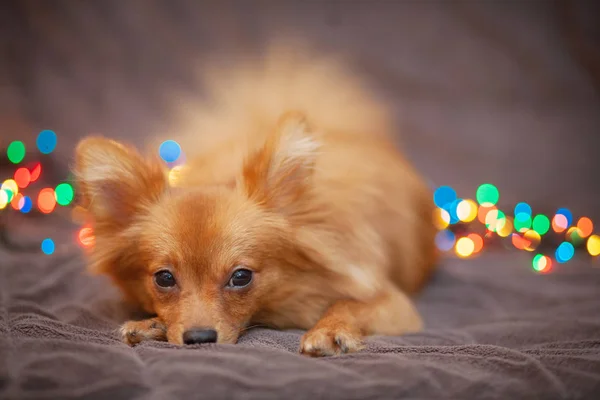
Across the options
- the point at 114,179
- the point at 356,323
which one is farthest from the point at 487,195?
the point at 114,179

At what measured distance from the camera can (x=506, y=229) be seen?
3787 mm

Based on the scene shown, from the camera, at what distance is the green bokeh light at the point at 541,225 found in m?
3.75

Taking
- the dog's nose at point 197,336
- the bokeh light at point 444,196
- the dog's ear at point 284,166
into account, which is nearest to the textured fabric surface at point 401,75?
the bokeh light at point 444,196

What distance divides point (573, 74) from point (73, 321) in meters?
3.47

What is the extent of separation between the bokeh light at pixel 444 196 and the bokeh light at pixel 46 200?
98.3 inches

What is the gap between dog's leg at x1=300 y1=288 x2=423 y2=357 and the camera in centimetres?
188

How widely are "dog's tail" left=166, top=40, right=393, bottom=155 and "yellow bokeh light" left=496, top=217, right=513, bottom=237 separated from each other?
37.9 inches

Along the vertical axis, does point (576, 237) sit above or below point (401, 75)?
below

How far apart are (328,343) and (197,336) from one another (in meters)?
0.41

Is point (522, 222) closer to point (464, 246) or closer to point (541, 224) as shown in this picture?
point (541, 224)

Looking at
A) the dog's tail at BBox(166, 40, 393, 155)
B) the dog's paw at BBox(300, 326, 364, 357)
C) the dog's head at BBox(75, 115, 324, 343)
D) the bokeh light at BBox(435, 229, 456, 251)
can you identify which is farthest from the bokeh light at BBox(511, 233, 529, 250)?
the dog's paw at BBox(300, 326, 364, 357)

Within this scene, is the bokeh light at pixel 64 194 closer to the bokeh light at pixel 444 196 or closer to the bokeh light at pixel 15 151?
the bokeh light at pixel 15 151

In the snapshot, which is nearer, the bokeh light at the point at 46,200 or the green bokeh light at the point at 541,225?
the green bokeh light at the point at 541,225

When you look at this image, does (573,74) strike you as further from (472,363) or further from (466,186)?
(472,363)
